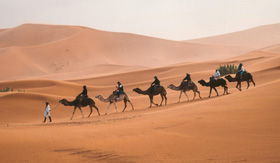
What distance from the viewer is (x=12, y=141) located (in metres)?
9.62

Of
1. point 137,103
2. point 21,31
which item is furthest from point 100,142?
point 21,31

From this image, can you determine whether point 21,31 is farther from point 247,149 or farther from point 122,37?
point 247,149

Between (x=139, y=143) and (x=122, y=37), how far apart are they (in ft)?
388

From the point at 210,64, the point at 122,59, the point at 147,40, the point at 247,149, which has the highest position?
the point at 147,40

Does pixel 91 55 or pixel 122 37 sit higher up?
pixel 122 37

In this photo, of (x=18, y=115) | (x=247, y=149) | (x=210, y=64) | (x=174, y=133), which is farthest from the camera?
(x=210, y=64)

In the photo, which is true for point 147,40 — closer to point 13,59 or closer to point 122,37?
point 122,37

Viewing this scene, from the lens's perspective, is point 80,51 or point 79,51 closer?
point 79,51

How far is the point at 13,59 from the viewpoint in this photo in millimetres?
88750

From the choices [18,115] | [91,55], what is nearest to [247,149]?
[18,115]

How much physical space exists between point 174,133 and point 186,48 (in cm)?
12126

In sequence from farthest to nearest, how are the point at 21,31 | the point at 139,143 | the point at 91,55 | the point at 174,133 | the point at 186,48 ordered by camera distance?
the point at 186,48 → the point at 21,31 → the point at 91,55 → the point at 174,133 → the point at 139,143

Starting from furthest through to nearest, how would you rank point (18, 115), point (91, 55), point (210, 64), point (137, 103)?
point (91, 55), point (210, 64), point (137, 103), point (18, 115)

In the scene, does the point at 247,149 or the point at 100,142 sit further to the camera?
the point at 100,142
